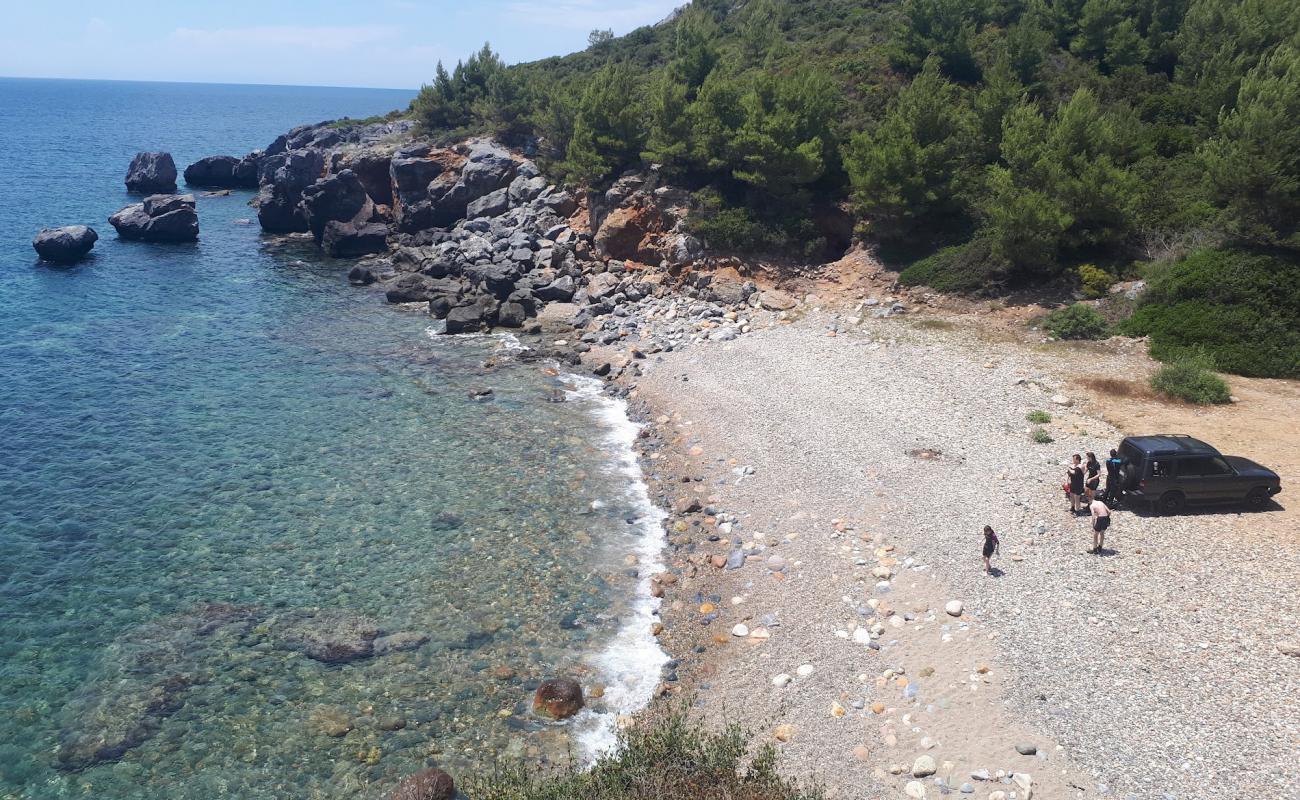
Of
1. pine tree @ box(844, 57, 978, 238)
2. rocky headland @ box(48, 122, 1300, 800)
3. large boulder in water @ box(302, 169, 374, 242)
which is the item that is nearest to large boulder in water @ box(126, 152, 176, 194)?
large boulder in water @ box(302, 169, 374, 242)

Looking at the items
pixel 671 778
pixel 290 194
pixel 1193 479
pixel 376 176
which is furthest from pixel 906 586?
pixel 290 194

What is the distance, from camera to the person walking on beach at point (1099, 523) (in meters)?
18.3

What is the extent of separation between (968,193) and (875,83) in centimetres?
1631

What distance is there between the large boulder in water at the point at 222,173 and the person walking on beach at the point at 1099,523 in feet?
356

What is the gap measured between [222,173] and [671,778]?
111 meters

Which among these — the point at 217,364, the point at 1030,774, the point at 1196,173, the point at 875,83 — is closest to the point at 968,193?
the point at 1196,173

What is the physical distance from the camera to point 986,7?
199ft

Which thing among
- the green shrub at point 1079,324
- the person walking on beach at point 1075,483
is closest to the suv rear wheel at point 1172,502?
the person walking on beach at point 1075,483

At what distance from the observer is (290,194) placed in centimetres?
7294

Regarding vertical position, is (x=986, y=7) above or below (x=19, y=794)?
above

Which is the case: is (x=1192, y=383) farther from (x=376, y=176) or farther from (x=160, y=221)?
(x=160, y=221)

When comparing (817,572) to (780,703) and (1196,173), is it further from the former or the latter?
(1196,173)

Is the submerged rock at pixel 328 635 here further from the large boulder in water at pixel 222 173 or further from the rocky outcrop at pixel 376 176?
the large boulder in water at pixel 222 173

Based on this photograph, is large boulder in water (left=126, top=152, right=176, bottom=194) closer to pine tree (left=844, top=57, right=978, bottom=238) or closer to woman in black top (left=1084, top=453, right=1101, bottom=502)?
pine tree (left=844, top=57, right=978, bottom=238)
